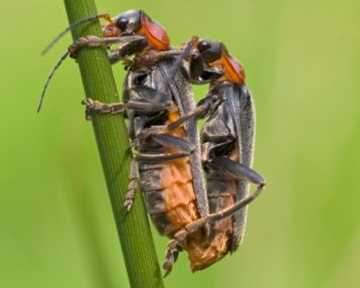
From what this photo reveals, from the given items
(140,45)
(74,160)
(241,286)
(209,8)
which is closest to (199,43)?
(140,45)

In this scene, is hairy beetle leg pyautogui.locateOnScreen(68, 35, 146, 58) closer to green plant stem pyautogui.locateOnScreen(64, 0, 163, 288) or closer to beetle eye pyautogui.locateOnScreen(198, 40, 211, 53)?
green plant stem pyautogui.locateOnScreen(64, 0, 163, 288)

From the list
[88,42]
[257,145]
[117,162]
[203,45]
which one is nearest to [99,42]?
[88,42]

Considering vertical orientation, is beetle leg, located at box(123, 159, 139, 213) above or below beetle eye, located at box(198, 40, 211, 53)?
below

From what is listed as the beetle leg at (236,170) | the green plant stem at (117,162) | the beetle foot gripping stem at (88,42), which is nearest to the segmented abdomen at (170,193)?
the beetle leg at (236,170)

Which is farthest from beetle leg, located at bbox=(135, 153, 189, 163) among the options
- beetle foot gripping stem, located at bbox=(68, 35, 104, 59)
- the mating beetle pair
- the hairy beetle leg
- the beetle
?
beetle foot gripping stem, located at bbox=(68, 35, 104, 59)

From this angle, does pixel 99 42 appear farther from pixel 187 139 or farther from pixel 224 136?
pixel 224 136
